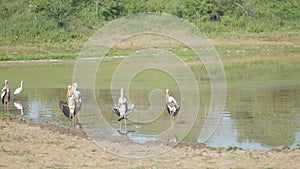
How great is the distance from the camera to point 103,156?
1066 centimetres

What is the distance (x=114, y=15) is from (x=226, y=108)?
38.8m

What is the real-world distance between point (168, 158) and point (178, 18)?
42.2 metres

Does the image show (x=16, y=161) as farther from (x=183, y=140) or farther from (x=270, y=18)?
(x=270, y=18)

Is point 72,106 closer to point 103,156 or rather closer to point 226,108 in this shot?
point 103,156

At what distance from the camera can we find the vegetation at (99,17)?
4618 centimetres

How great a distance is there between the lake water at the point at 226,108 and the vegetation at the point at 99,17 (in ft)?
57.1

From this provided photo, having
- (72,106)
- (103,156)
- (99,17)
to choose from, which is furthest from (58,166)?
(99,17)

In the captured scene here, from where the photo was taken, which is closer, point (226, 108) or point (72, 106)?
point (72, 106)

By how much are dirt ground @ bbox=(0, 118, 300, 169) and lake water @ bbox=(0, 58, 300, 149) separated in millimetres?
1332

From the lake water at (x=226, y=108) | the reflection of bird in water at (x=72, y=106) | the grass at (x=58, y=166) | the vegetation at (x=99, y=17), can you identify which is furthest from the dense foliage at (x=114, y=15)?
the grass at (x=58, y=166)

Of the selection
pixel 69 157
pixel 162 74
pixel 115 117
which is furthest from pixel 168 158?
pixel 162 74

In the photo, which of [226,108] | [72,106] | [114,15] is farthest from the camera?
[114,15]

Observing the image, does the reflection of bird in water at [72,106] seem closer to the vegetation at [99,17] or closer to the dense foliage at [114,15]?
the vegetation at [99,17]

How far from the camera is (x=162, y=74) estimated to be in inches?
1137
